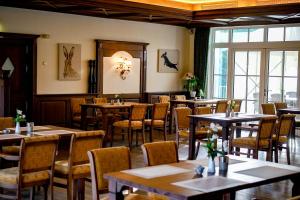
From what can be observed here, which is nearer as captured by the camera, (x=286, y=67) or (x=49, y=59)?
(x=49, y=59)

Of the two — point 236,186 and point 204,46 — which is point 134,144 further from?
point 236,186

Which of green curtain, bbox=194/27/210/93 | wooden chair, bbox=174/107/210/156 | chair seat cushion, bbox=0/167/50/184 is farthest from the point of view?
green curtain, bbox=194/27/210/93

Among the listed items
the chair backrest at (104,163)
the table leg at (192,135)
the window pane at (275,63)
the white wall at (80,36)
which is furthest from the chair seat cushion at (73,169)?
the window pane at (275,63)

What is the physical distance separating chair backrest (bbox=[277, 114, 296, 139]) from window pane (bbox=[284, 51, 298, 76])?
4480mm

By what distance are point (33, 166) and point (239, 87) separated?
9.35 metres

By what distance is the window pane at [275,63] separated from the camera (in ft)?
41.1

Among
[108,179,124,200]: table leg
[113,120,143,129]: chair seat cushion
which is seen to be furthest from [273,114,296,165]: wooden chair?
[108,179,124,200]: table leg

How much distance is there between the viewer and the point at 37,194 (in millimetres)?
6094

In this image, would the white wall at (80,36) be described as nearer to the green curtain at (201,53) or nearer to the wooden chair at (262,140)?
the green curtain at (201,53)

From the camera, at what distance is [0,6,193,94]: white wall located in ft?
34.7

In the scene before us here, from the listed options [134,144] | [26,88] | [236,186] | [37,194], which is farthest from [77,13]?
[236,186]

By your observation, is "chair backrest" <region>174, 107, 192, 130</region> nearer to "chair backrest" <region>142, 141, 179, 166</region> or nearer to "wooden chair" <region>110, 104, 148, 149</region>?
"wooden chair" <region>110, 104, 148, 149</region>

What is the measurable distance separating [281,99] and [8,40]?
689cm

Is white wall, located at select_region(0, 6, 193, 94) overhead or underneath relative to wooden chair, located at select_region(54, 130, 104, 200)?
overhead
